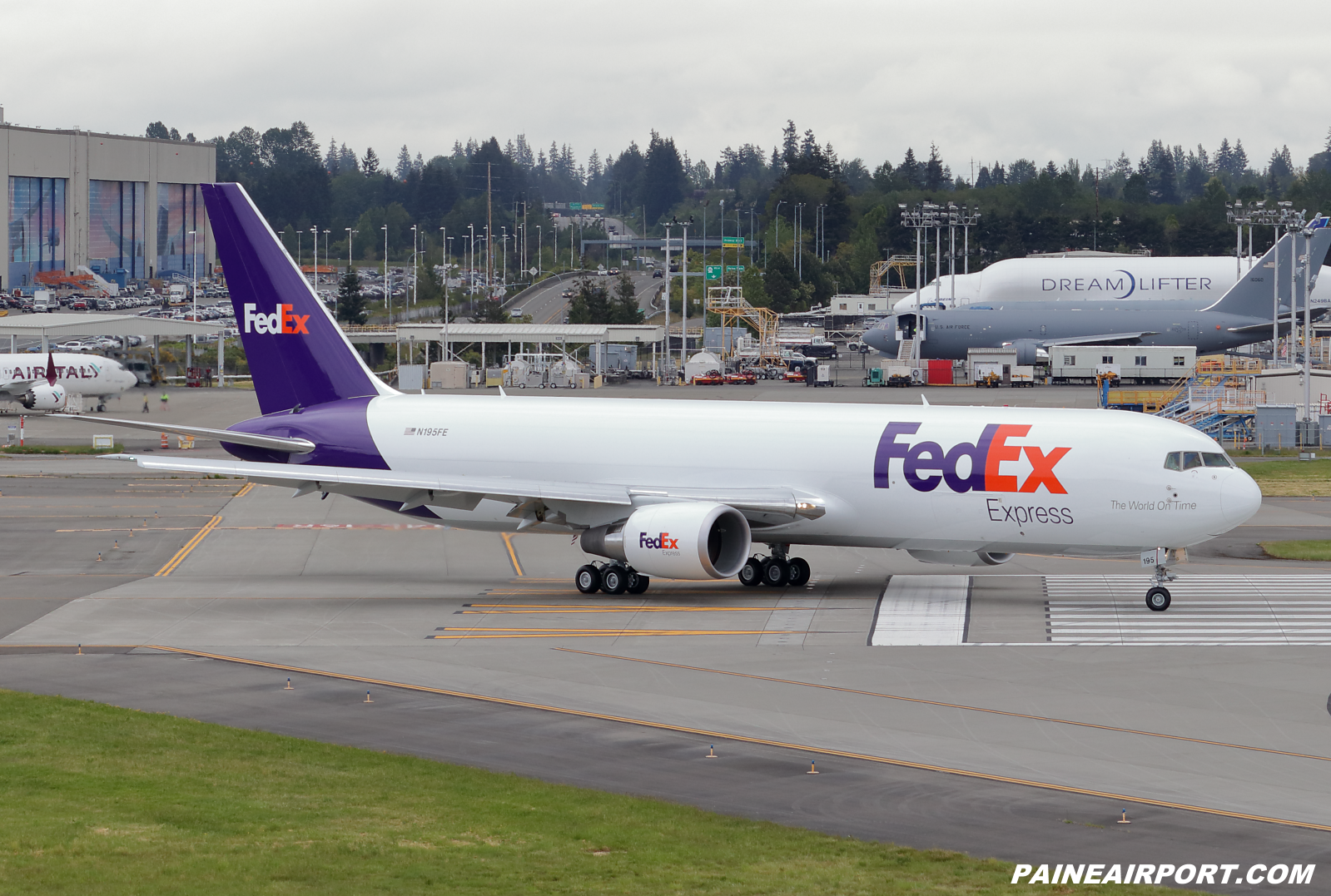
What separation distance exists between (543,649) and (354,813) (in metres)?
11.8

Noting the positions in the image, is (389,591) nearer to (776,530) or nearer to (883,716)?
(776,530)

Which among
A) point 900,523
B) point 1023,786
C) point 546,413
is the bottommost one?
point 1023,786

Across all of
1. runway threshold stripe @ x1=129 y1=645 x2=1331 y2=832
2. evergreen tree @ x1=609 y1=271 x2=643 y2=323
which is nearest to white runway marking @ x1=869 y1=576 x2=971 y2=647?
runway threshold stripe @ x1=129 y1=645 x2=1331 y2=832

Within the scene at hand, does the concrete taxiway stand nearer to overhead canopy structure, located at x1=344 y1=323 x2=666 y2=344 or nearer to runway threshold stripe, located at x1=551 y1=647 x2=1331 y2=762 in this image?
runway threshold stripe, located at x1=551 y1=647 x2=1331 y2=762

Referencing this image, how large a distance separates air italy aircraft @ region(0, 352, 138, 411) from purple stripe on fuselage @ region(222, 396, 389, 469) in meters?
64.4

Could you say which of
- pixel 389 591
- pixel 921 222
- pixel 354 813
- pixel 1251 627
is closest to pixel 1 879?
pixel 354 813

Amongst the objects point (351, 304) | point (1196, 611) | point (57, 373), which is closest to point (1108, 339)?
point (57, 373)

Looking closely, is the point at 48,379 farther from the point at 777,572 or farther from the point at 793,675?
the point at 793,675

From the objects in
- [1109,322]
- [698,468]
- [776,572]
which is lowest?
[776,572]

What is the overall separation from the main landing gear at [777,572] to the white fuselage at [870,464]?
43.5 inches

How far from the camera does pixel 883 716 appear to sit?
79.1ft

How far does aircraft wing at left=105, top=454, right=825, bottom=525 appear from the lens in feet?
115

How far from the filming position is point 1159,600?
3312cm

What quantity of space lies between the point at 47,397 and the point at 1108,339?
7824 centimetres
